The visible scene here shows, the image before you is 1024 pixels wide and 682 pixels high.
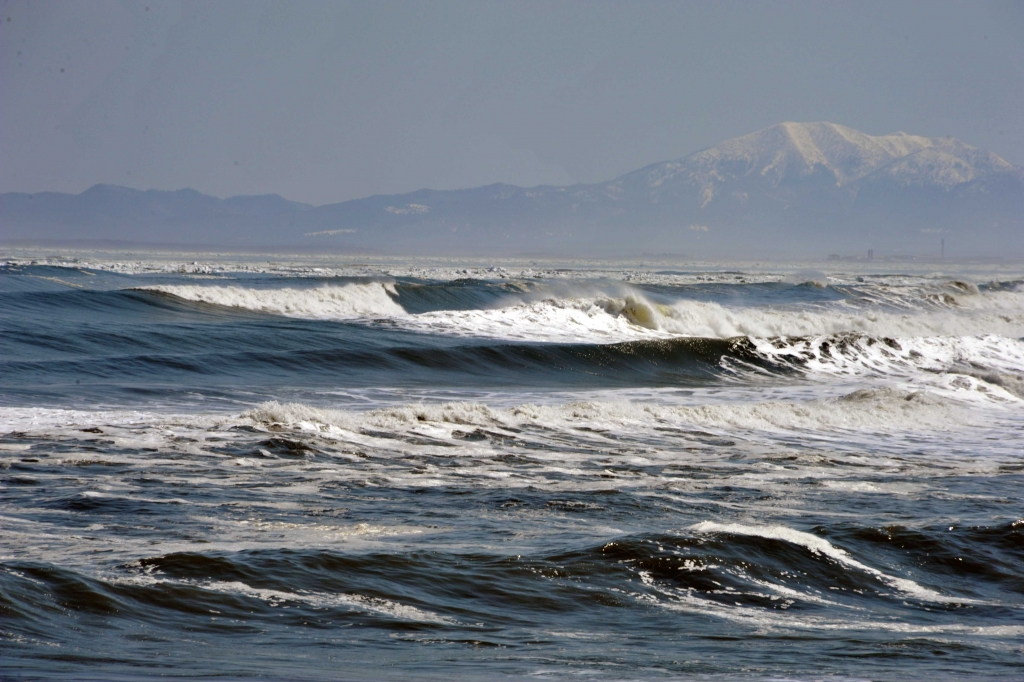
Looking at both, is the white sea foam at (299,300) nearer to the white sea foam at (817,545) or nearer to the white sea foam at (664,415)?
the white sea foam at (664,415)

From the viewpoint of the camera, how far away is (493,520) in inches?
344

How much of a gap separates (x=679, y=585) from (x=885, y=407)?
1064 cm

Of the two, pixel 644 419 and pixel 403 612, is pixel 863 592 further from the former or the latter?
pixel 644 419

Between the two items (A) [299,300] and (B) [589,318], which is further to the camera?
(A) [299,300]

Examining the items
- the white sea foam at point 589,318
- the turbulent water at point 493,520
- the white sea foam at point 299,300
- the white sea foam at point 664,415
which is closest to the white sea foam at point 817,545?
the turbulent water at point 493,520

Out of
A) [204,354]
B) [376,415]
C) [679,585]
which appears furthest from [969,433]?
[204,354]

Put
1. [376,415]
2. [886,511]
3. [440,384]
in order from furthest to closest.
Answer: [440,384]
[376,415]
[886,511]

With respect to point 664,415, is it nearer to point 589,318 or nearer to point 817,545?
point 817,545

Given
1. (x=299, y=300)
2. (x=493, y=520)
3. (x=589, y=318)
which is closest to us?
(x=493, y=520)

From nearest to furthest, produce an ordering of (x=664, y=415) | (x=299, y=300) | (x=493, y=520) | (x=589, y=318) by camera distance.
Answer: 1. (x=493, y=520)
2. (x=664, y=415)
3. (x=589, y=318)
4. (x=299, y=300)

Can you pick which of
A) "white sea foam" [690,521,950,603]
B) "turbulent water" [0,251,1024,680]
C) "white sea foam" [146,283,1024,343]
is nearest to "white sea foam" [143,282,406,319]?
"white sea foam" [146,283,1024,343]

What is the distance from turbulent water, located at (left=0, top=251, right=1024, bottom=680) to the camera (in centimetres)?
567

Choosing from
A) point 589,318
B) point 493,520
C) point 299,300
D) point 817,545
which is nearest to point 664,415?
point 493,520

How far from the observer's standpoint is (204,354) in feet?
68.2
